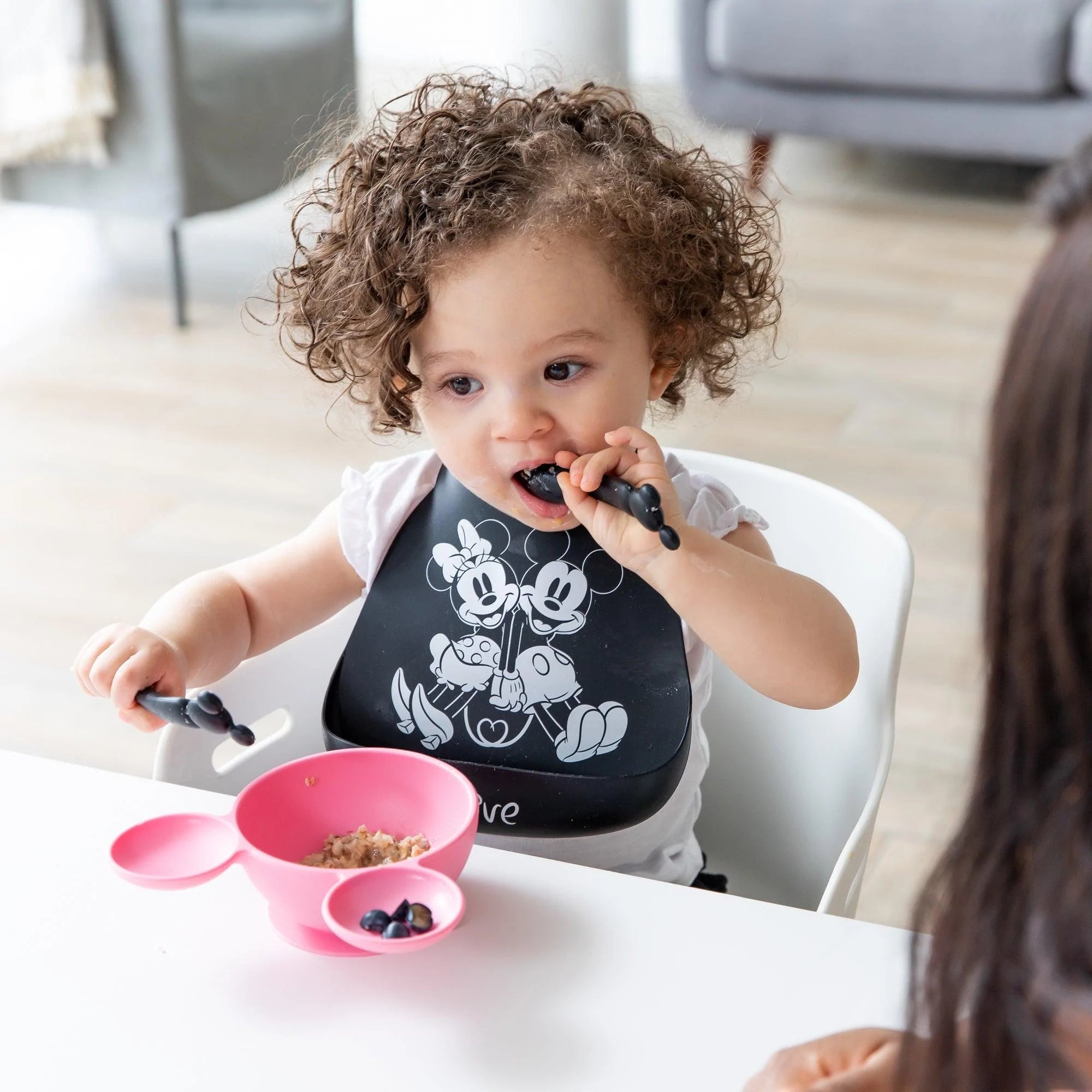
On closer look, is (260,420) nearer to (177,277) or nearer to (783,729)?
(177,277)

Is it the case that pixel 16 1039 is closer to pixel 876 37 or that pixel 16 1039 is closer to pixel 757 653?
pixel 757 653

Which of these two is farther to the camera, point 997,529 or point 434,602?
point 434,602

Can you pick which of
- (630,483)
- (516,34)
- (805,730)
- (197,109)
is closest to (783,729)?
(805,730)

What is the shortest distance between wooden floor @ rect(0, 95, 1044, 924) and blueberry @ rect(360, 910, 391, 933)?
3.05 feet

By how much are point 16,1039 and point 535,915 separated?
0.79ft

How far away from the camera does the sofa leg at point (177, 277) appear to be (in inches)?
119

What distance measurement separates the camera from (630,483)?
89 centimetres

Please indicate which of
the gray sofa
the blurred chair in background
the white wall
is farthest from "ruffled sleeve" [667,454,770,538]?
the white wall

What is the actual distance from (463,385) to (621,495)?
0.16m

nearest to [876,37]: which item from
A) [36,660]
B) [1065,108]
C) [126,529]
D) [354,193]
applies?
[1065,108]

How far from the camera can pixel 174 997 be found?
2.09ft

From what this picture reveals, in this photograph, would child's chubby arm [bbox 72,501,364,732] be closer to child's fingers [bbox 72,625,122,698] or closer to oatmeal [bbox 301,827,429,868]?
child's fingers [bbox 72,625,122,698]

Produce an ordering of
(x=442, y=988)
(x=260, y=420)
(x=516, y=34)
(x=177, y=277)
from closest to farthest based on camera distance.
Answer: (x=442, y=988) < (x=260, y=420) < (x=177, y=277) < (x=516, y=34)

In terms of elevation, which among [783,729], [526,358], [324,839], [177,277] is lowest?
[177,277]
